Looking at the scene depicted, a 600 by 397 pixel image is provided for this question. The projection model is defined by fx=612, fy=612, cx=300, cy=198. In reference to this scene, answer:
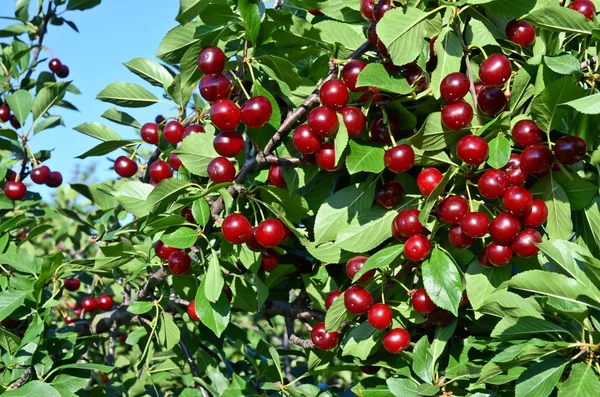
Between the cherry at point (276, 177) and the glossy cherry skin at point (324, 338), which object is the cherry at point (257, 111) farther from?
the glossy cherry skin at point (324, 338)

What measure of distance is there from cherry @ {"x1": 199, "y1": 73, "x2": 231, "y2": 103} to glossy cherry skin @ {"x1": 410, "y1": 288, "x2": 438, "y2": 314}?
2.49ft

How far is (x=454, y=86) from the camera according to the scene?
147cm

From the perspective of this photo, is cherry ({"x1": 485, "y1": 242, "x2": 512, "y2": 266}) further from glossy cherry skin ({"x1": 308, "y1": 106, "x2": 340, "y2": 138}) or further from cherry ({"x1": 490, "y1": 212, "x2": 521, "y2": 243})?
glossy cherry skin ({"x1": 308, "y1": 106, "x2": 340, "y2": 138})

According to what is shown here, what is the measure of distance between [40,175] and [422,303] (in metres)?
2.38

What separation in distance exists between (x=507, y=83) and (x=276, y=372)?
1412 mm

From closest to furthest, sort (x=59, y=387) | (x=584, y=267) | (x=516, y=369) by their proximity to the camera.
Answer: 1. (x=584, y=267)
2. (x=516, y=369)
3. (x=59, y=387)

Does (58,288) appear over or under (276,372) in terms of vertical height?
over

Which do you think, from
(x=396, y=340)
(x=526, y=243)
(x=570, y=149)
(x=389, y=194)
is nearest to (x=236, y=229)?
(x=389, y=194)

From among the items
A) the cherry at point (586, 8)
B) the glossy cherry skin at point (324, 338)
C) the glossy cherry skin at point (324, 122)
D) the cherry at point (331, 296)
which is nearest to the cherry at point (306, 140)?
the glossy cherry skin at point (324, 122)

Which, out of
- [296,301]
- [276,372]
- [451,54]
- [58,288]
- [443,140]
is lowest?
[276,372]

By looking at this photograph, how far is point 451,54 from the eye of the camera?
60.0 inches

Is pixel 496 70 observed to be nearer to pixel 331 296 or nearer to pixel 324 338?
pixel 331 296

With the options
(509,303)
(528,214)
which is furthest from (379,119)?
(509,303)

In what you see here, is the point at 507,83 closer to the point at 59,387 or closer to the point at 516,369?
the point at 516,369
